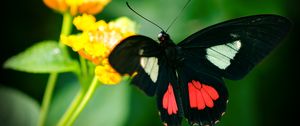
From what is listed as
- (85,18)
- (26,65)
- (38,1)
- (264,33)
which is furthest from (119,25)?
(38,1)

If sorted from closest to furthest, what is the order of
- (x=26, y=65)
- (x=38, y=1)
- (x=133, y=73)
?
(x=133, y=73), (x=26, y=65), (x=38, y=1)

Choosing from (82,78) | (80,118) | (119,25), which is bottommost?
(80,118)

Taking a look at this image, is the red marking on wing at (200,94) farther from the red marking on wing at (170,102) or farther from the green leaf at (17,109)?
the green leaf at (17,109)

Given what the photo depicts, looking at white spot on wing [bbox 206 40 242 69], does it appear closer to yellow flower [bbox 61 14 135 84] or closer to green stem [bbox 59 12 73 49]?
yellow flower [bbox 61 14 135 84]

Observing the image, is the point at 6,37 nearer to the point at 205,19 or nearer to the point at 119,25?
the point at 119,25

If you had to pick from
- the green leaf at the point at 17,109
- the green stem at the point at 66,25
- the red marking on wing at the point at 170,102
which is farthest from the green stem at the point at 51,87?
the red marking on wing at the point at 170,102

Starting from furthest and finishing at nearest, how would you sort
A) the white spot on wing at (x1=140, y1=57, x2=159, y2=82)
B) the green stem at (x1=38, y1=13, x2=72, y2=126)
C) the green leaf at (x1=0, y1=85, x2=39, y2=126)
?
the green leaf at (x1=0, y1=85, x2=39, y2=126) < the green stem at (x1=38, y1=13, x2=72, y2=126) < the white spot on wing at (x1=140, y1=57, x2=159, y2=82)

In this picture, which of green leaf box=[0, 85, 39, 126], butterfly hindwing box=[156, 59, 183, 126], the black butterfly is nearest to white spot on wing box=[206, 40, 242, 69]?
the black butterfly
